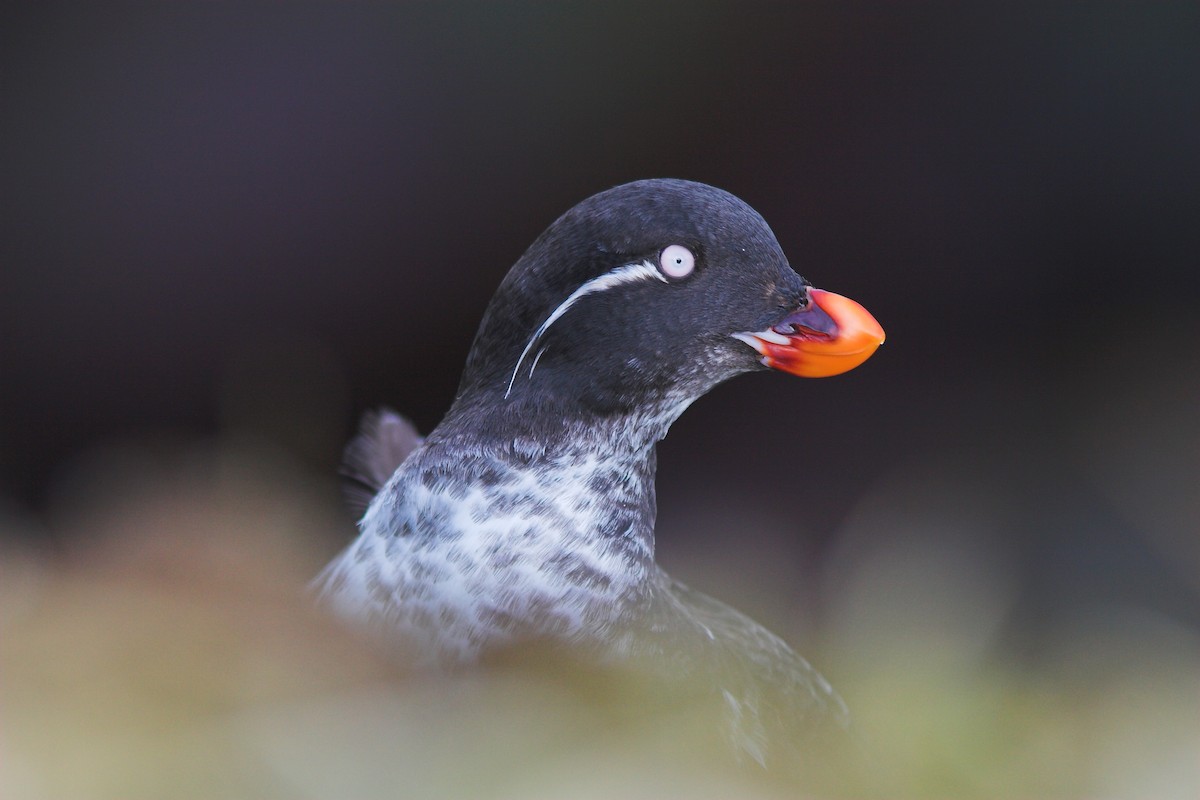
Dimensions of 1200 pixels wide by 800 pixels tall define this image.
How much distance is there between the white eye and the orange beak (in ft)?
0.50

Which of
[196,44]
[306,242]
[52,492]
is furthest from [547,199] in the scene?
[52,492]

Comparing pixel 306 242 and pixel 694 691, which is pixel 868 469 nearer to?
pixel 306 242

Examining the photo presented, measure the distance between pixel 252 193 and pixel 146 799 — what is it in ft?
10.8

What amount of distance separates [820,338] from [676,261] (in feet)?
0.94

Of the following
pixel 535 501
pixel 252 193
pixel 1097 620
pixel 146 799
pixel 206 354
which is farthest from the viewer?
pixel 206 354

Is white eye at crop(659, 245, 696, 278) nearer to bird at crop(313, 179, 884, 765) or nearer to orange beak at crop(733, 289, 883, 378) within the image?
bird at crop(313, 179, 884, 765)

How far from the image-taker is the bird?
174 centimetres

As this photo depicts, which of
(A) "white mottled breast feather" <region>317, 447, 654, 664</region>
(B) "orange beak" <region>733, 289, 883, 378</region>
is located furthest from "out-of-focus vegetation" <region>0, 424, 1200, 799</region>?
(B) "orange beak" <region>733, 289, 883, 378</region>

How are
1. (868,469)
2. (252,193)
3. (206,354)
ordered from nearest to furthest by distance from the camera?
(252,193)
(206,354)
(868,469)

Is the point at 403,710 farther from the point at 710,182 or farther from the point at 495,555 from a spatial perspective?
the point at 710,182

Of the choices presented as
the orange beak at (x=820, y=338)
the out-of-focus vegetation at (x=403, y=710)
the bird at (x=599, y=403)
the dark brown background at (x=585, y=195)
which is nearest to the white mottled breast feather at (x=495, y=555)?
the bird at (x=599, y=403)

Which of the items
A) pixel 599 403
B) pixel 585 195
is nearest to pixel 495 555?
pixel 599 403

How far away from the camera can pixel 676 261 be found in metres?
1.84

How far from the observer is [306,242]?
150 inches
